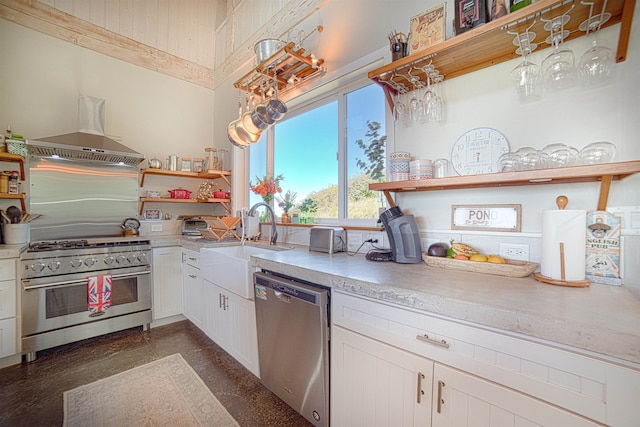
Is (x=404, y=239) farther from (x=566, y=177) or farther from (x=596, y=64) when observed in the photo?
(x=596, y=64)

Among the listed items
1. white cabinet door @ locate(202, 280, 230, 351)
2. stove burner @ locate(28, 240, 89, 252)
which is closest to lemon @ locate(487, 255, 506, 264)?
white cabinet door @ locate(202, 280, 230, 351)

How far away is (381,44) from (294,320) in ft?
6.13

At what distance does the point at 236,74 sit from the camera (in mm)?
3375

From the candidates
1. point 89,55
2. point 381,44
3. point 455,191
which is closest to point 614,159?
point 455,191

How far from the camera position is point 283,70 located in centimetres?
235

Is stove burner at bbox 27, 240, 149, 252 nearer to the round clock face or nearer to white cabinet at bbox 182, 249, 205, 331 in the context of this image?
white cabinet at bbox 182, 249, 205, 331

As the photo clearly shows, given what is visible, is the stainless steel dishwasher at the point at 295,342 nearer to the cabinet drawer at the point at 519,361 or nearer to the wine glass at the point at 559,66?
the cabinet drawer at the point at 519,361

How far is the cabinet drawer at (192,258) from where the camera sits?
2483 mm

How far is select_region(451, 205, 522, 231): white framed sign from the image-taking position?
4.15 ft

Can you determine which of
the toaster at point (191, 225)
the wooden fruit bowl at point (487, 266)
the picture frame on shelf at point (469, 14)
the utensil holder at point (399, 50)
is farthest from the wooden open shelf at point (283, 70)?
the wooden fruit bowl at point (487, 266)

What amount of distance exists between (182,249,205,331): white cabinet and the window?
972 millimetres

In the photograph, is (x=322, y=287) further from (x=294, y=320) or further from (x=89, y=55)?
(x=89, y=55)

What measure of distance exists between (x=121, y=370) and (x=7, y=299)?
101cm

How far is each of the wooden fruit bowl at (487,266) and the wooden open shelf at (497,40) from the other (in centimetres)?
88
